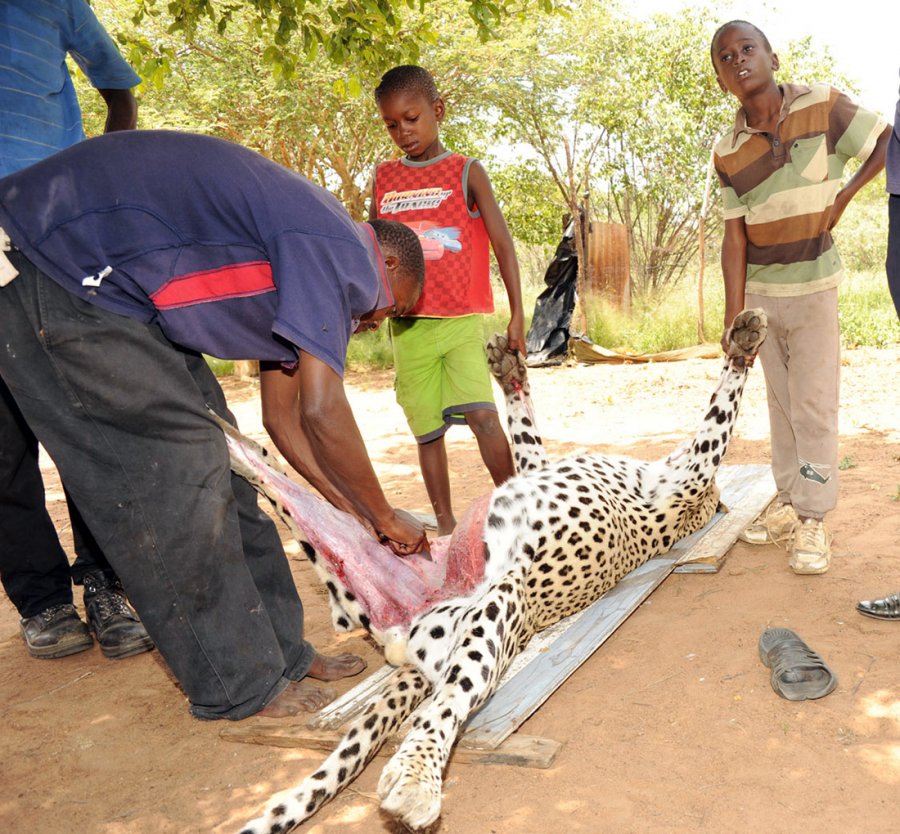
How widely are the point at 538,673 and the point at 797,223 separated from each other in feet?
7.23

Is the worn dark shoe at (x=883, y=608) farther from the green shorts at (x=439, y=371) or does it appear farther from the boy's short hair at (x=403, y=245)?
the boy's short hair at (x=403, y=245)

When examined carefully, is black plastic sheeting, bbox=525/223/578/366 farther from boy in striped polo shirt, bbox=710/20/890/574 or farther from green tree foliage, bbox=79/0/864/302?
boy in striped polo shirt, bbox=710/20/890/574

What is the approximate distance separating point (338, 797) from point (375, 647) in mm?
1007

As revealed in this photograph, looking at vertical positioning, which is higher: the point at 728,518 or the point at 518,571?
the point at 518,571

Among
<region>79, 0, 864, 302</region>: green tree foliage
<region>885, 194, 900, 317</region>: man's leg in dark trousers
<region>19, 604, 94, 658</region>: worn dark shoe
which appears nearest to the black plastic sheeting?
<region>79, 0, 864, 302</region>: green tree foliage

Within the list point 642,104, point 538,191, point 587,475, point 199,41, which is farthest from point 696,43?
point 587,475

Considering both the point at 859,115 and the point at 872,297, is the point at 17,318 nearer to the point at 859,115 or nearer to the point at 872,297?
the point at 859,115

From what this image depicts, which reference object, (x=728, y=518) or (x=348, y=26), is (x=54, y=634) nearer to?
(x=728, y=518)

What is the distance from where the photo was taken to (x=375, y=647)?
11.5 ft

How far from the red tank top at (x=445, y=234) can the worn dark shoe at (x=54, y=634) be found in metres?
2.07

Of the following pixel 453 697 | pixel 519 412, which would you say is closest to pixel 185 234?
pixel 453 697

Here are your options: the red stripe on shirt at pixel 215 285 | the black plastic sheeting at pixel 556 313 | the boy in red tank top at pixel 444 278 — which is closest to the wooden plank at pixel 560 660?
the boy in red tank top at pixel 444 278

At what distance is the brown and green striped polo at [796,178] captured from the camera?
3607mm

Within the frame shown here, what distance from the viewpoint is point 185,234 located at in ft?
8.02
